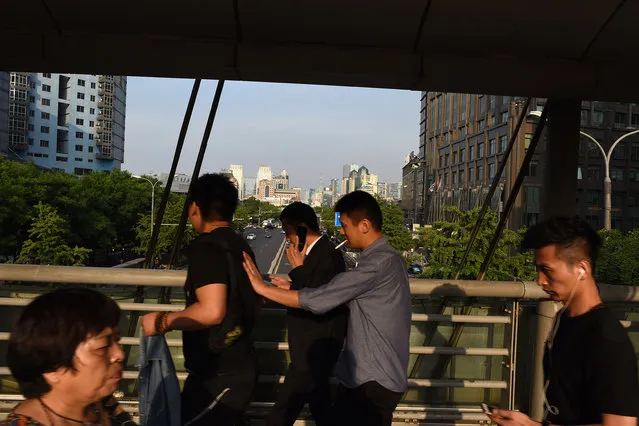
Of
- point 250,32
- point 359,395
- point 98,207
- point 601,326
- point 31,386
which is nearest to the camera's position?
point 31,386

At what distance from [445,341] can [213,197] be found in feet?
9.12

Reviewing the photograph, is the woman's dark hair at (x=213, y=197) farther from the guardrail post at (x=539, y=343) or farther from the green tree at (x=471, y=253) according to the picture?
the green tree at (x=471, y=253)

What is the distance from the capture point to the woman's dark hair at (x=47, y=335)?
1.48 m

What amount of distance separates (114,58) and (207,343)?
2926 mm

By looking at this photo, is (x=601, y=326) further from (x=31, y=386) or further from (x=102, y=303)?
(x=31, y=386)

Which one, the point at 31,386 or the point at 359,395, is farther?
the point at 359,395

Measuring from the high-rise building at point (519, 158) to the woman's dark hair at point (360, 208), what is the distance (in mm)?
45593

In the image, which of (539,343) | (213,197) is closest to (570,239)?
(213,197)

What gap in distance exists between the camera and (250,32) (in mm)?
4328

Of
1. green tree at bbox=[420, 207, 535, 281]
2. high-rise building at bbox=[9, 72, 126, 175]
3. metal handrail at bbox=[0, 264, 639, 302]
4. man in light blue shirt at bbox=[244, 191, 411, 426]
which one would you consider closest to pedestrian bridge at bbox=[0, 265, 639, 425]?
metal handrail at bbox=[0, 264, 639, 302]

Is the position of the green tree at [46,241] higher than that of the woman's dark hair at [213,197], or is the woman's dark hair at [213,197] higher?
the woman's dark hair at [213,197]

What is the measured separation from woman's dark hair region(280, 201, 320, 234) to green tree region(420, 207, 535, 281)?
2129 cm

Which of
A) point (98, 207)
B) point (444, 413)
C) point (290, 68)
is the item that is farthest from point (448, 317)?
point (98, 207)

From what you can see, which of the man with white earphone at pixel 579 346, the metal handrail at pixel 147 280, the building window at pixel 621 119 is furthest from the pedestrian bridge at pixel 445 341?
the building window at pixel 621 119
